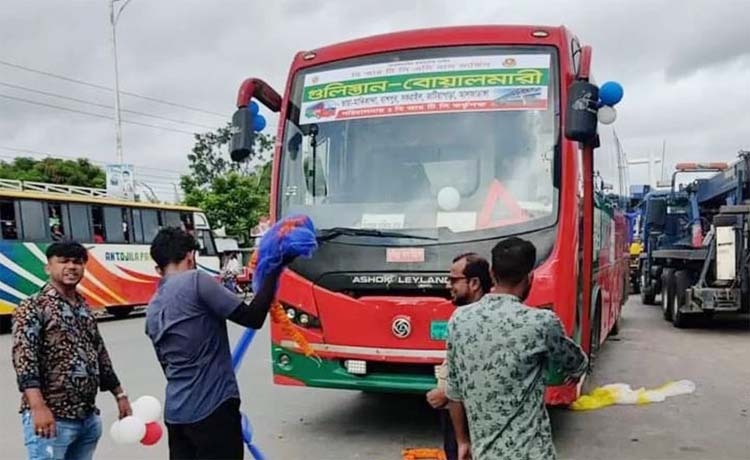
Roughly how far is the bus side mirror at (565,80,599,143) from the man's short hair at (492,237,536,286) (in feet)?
7.85

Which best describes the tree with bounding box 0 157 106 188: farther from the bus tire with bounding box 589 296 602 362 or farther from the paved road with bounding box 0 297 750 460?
the bus tire with bounding box 589 296 602 362

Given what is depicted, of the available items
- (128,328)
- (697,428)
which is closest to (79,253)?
(697,428)

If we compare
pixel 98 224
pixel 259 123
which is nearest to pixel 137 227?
pixel 98 224

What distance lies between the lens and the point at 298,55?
20.5ft

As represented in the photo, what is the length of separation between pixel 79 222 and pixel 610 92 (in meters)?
14.8

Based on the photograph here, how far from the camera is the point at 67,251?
3.52 m

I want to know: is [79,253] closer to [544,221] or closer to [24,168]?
[544,221]

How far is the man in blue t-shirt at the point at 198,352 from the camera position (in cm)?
323

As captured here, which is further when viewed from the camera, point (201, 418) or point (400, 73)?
point (400, 73)

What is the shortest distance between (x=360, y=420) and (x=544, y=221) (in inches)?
98.0

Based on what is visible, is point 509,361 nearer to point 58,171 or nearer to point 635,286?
point 635,286

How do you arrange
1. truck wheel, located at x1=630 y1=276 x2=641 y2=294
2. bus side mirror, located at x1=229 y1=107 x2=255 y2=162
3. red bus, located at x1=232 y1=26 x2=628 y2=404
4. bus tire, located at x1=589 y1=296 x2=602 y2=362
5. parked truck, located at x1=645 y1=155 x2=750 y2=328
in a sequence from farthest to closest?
truck wheel, located at x1=630 y1=276 x2=641 y2=294
parked truck, located at x1=645 y1=155 x2=750 y2=328
bus tire, located at x1=589 y1=296 x2=602 y2=362
bus side mirror, located at x1=229 y1=107 x2=255 y2=162
red bus, located at x1=232 y1=26 x2=628 y2=404

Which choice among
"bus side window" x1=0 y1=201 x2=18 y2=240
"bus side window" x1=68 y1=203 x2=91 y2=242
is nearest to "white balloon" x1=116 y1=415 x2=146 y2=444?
"bus side window" x1=0 y1=201 x2=18 y2=240

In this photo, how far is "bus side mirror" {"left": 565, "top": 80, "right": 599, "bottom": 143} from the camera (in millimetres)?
4969
